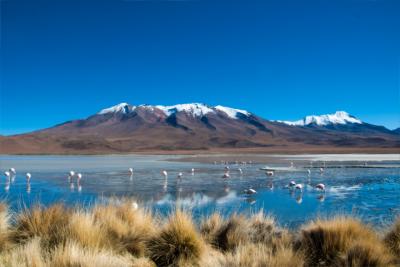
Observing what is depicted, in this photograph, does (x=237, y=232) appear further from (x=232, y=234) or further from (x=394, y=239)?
(x=394, y=239)

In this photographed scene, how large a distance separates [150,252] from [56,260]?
1.61 m

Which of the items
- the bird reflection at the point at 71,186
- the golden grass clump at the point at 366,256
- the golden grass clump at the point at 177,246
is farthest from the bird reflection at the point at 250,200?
the golden grass clump at the point at 366,256

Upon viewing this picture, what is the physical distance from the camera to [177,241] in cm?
588

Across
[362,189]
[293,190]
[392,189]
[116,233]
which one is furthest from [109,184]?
[116,233]

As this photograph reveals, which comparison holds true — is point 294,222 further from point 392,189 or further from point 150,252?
point 392,189

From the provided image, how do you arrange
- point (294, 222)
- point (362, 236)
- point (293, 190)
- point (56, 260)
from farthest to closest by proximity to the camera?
point (293, 190)
point (294, 222)
point (362, 236)
point (56, 260)

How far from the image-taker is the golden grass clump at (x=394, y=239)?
5888 mm

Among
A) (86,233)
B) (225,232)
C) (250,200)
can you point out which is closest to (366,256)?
(225,232)

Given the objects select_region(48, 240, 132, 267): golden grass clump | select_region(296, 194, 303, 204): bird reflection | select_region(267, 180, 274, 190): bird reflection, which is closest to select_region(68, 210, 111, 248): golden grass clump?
select_region(48, 240, 132, 267): golden grass clump

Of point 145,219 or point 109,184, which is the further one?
point 109,184

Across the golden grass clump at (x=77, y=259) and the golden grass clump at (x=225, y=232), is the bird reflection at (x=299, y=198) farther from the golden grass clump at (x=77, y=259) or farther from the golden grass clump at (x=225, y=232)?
the golden grass clump at (x=77, y=259)

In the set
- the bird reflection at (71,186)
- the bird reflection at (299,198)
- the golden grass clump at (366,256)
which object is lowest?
the golden grass clump at (366,256)

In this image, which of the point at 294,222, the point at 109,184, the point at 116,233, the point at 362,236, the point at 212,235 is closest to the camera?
the point at 362,236

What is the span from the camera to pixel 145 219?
22.7 ft
